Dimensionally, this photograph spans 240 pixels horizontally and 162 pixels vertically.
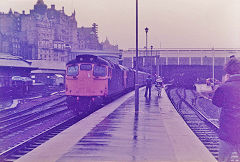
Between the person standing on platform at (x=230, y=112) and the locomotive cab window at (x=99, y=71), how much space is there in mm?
14378

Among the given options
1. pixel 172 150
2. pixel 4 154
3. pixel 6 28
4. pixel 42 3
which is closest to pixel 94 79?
pixel 4 154

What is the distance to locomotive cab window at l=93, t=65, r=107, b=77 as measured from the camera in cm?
1886

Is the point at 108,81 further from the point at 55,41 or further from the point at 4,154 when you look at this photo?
the point at 55,41

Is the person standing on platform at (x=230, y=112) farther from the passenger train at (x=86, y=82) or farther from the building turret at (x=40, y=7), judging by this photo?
the building turret at (x=40, y=7)

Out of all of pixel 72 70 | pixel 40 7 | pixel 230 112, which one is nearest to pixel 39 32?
pixel 40 7

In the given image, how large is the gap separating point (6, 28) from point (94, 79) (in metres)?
74.7

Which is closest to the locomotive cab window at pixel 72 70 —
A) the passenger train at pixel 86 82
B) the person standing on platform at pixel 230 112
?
the passenger train at pixel 86 82

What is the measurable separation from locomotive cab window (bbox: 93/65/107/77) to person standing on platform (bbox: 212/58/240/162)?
47.2 feet

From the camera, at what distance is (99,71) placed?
18969mm

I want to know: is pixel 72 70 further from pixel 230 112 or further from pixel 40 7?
pixel 40 7

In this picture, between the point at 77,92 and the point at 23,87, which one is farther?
the point at 23,87

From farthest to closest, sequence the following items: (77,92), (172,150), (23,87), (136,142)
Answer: (23,87), (77,92), (136,142), (172,150)

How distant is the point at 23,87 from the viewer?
33406 millimetres

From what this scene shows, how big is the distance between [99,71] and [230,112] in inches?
579
